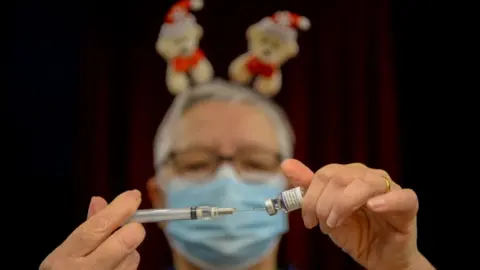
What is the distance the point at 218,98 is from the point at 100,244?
0.70 metres

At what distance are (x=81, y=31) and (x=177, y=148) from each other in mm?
745

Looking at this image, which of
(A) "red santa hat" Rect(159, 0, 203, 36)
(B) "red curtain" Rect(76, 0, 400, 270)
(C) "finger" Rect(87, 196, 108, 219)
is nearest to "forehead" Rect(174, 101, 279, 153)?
(A) "red santa hat" Rect(159, 0, 203, 36)

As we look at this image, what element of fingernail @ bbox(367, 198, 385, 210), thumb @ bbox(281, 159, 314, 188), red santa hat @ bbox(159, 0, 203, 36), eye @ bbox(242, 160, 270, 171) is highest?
red santa hat @ bbox(159, 0, 203, 36)

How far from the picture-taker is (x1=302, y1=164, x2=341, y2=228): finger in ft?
2.72

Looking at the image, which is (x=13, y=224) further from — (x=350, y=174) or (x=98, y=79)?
(x=350, y=174)

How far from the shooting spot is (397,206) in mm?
837

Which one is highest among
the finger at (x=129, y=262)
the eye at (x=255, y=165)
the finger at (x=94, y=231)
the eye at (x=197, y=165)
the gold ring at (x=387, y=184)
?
the gold ring at (x=387, y=184)

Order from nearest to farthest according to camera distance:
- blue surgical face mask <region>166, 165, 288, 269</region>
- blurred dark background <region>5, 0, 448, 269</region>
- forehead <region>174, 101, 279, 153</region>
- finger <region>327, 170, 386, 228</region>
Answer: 1. finger <region>327, 170, 386, 228</region>
2. blue surgical face mask <region>166, 165, 288, 269</region>
3. forehead <region>174, 101, 279, 153</region>
4. blurred dark background <region>5, 0, 448, 269</region>

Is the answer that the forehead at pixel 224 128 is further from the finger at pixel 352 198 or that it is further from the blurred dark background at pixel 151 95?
the finger at pixel 352 198

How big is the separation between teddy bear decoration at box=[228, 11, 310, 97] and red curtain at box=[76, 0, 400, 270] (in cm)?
25

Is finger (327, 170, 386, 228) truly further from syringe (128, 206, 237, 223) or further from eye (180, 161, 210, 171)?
eye (180, 161, 210, 171)

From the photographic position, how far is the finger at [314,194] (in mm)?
830

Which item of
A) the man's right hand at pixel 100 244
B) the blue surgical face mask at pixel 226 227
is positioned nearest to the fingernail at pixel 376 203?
the man's right hand at pixel 100 244

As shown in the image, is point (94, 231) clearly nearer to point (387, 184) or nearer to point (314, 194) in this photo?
point (314, 194)
